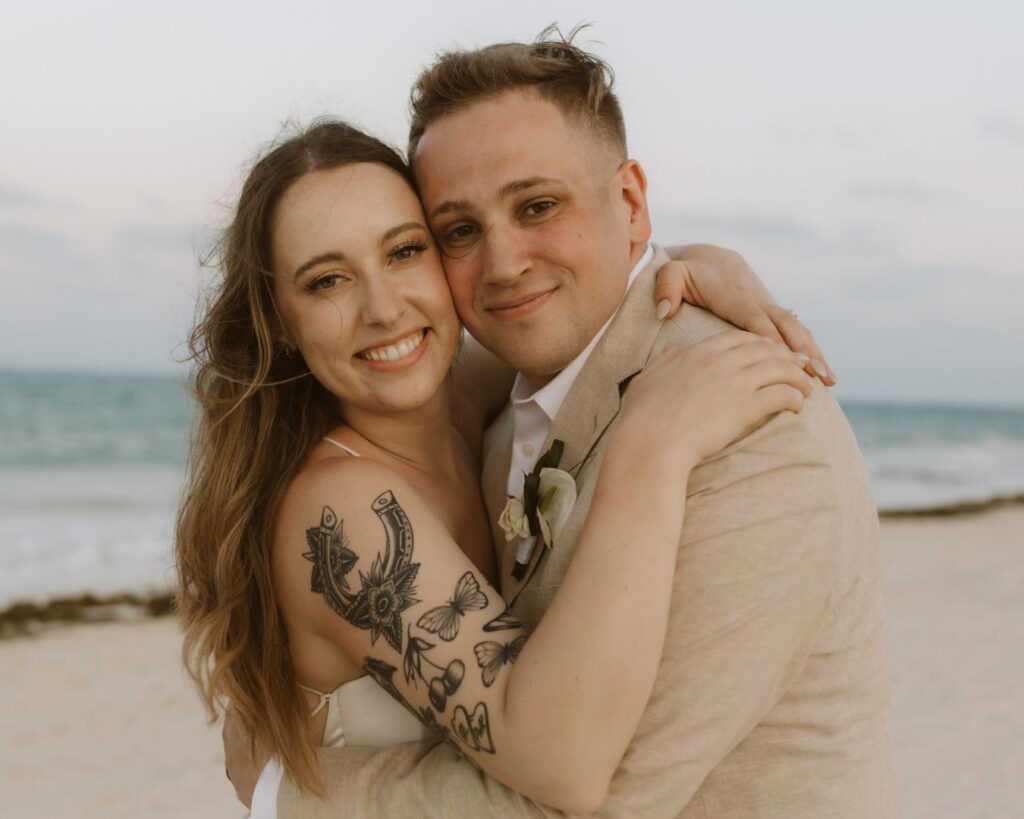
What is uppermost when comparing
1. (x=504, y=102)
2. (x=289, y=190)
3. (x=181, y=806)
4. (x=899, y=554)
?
(x=504, y=102)

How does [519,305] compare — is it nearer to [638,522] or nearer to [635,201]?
[635,201]

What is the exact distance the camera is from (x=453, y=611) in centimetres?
254

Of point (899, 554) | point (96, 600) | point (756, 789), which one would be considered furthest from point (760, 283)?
point (899, 554)

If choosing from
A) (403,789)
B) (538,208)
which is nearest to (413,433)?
(538,208)

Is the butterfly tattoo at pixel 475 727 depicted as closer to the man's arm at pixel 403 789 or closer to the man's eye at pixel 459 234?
the man's arm at pixel 403 789

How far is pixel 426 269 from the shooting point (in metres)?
3.22

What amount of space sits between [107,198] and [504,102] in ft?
82.3

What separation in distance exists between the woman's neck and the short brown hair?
35.6 inches

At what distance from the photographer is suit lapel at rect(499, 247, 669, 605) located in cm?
284

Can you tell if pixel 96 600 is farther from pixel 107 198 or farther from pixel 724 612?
pixel 107 198

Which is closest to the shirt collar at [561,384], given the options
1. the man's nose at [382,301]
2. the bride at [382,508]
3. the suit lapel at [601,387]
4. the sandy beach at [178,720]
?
the suit lapel at [601,387]

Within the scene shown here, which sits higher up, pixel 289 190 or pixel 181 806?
pixel 289 190

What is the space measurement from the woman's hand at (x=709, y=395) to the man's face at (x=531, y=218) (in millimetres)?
520

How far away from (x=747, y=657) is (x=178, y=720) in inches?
285
